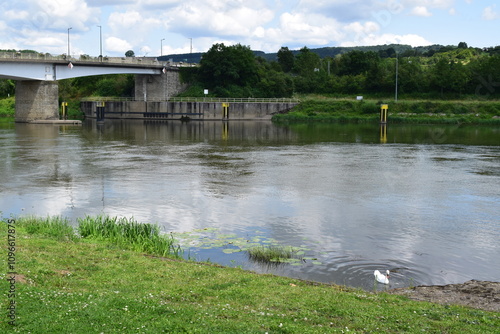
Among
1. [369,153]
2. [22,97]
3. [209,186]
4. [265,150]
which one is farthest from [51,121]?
[209,186]

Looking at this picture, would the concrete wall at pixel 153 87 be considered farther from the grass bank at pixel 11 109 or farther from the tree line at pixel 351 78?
the grass bank at pixel 11 109

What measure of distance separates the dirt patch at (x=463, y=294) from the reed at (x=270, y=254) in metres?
3.89

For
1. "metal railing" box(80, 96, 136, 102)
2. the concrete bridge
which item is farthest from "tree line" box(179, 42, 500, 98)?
the concrete bridge

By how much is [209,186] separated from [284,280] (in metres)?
16.6

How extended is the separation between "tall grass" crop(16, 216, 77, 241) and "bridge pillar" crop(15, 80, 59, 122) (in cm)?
7249

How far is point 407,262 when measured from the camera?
17406 mm

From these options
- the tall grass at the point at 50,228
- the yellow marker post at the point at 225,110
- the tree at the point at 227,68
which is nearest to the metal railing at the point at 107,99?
the tree at the point at 227,68

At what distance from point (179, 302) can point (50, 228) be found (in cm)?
877

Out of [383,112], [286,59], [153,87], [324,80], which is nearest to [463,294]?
[383,112]

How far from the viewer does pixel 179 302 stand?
11.5m

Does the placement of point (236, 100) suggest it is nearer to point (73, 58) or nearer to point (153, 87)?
point (153, 87)

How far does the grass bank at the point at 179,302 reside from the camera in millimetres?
9844

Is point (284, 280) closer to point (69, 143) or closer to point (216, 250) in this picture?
point (216, 250)

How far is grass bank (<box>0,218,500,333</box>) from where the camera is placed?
984 centimetres
